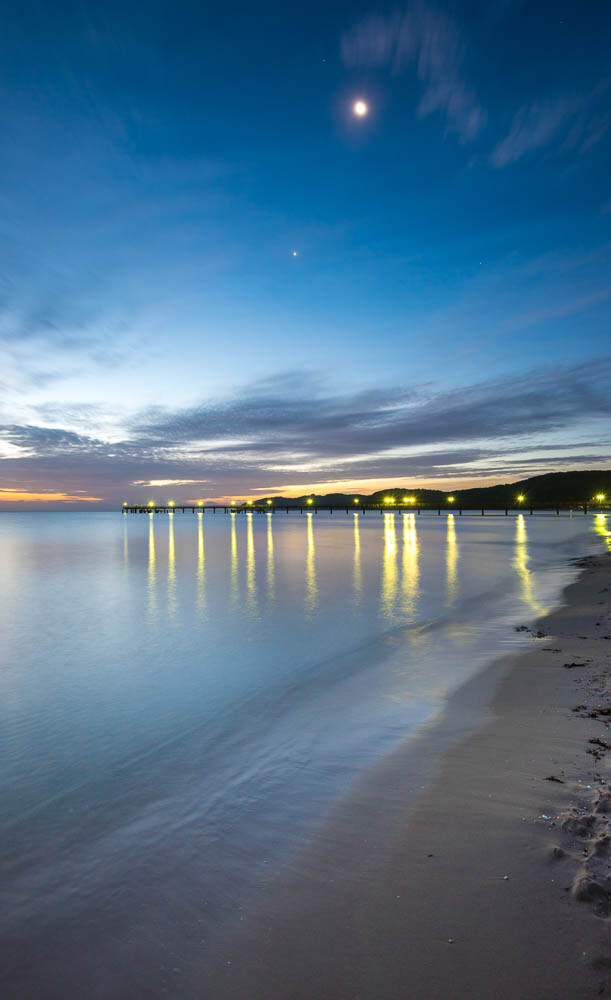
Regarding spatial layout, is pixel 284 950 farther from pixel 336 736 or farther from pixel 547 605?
pixel 547 605

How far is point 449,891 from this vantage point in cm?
354

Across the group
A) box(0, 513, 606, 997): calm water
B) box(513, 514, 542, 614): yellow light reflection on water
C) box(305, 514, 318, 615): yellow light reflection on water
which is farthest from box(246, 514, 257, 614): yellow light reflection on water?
box(513, 514, 542, 614): yellow light reflection on water

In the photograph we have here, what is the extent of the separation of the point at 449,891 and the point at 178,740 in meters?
4.43

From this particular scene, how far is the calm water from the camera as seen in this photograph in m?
3.65

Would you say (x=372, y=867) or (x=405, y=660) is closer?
(x=372, y=867)

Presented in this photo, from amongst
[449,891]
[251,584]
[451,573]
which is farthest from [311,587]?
[449,891]

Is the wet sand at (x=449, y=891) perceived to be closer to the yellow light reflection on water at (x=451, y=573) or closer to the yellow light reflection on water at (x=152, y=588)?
the yellow light reflection on water at (x=451, y=573)

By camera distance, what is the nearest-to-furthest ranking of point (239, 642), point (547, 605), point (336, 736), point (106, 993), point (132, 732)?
point (106, 993), point (336, 736), point (132, 732), point (239, 642), point (547, 605)

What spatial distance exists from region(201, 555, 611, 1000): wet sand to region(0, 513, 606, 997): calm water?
37cm

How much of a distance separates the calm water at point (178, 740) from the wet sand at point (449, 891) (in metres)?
0.37

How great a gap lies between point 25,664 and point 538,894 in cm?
1085

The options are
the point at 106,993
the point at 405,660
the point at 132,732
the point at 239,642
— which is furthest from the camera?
the point at 239,642

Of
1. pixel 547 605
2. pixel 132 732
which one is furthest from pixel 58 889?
pixel 547 605

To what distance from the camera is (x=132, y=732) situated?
23.9 feet
